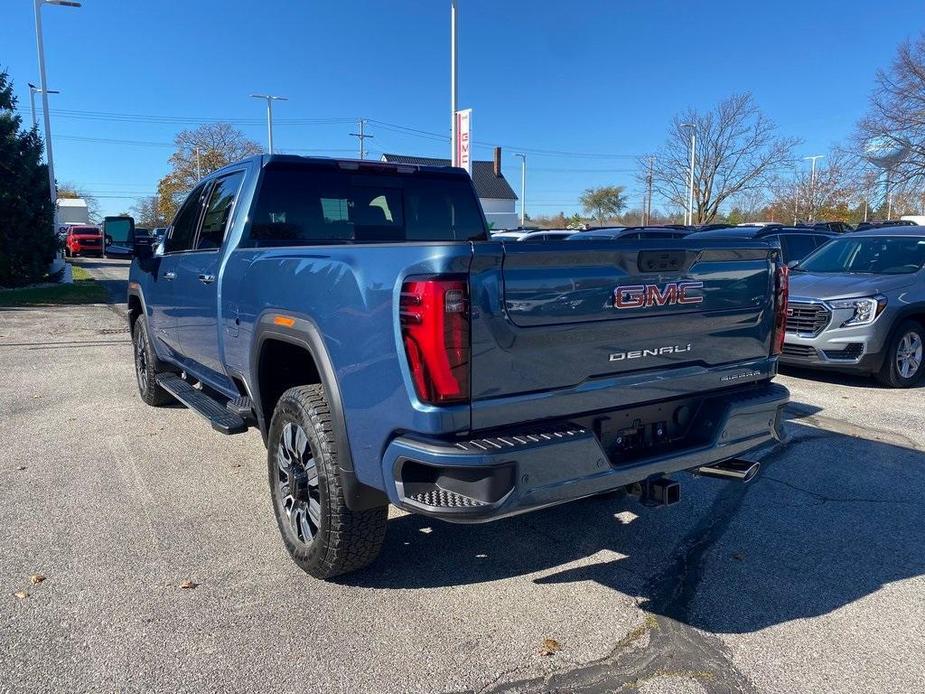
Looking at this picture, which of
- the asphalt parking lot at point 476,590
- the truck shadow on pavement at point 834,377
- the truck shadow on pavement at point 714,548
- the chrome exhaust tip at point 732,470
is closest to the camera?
the asphalt parking lot at point 476,590

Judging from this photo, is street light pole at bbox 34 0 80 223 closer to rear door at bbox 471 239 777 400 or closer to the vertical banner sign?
the vertical banner sign

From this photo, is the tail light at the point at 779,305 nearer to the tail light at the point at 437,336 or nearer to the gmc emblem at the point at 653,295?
the gmc emblem at the point at 653,295

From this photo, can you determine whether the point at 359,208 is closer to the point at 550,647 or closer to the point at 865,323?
the point at 550,647

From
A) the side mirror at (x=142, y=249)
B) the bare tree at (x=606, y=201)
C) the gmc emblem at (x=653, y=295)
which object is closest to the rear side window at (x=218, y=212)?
the side mirror at (x=142, y=249)

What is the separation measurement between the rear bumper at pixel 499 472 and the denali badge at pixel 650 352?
1.15ft

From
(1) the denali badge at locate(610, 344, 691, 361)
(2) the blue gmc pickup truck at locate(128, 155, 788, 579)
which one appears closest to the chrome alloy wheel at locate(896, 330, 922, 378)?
(2) the blue gmc pickup truck at locate(128, 155, 788, 579)

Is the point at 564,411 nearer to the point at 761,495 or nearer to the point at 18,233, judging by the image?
the point at 761,495

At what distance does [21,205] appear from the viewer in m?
18.8

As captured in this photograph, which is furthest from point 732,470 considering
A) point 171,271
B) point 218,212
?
point 171,271

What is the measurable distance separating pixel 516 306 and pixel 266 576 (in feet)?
6.43

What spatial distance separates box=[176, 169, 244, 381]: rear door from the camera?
466cm

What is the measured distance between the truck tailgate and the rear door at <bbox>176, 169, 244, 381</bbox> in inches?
100.0

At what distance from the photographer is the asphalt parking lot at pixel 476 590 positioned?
279 cm

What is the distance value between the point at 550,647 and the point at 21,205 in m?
20.5
